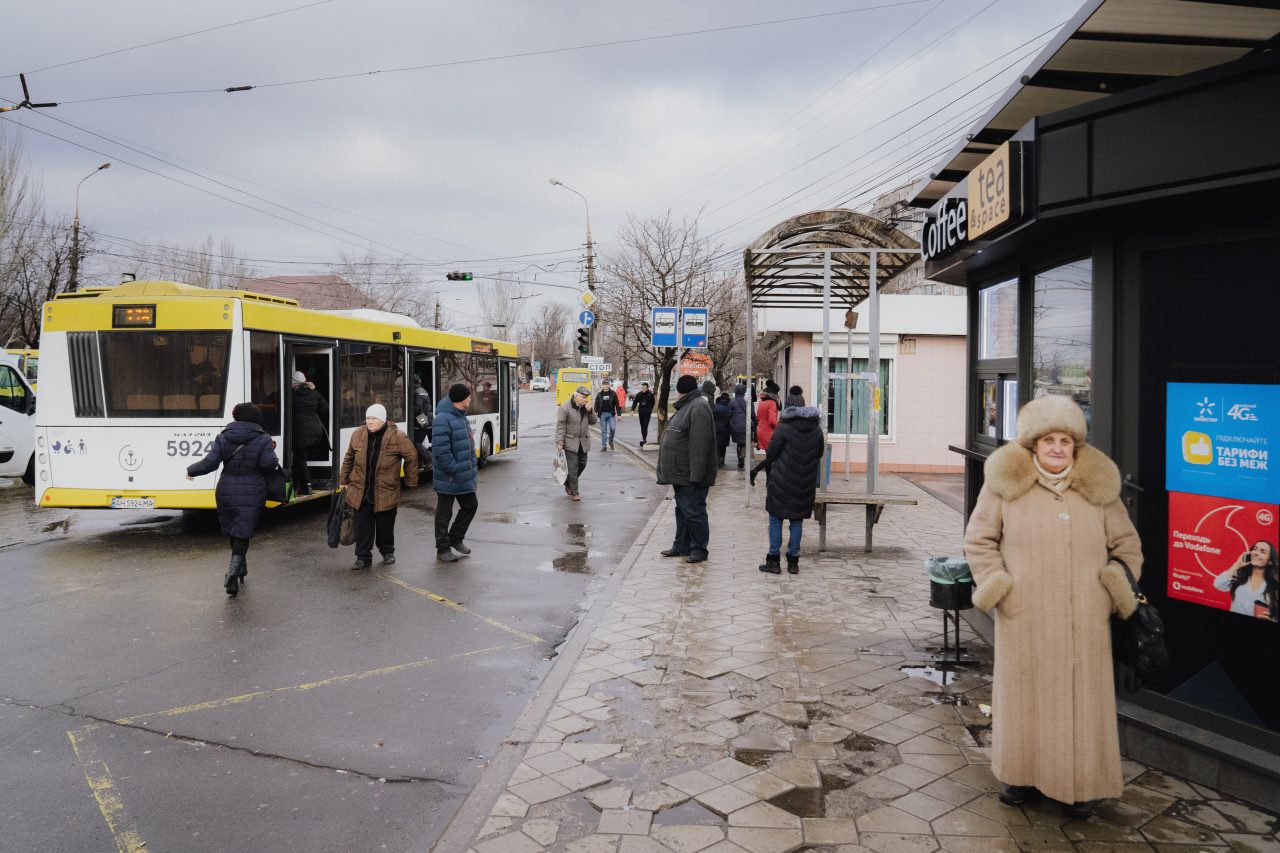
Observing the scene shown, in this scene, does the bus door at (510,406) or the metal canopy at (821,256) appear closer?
the metal canopy at (821,256)

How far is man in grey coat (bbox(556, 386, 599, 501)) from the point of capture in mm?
14176

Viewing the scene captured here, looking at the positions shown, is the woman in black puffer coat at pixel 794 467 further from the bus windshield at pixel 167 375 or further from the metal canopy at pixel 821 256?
the bus windshield at pixel 167 375

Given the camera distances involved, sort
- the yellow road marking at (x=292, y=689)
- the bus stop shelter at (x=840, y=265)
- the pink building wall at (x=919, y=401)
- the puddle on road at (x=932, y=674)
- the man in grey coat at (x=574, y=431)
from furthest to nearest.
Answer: the pink building wall at (x=919, y=401) → the man in grey coat at (x=574, y=431) → the bus stop shelter at (x=840, y=265) → the puddle on road at (x=932, y=674) → the yellow road marking at (x=292, y=689)

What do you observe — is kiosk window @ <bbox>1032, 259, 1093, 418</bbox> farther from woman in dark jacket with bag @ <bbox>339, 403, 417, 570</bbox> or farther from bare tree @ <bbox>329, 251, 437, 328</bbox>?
bare tree @ <bbox>329, 251, 437, 328</bbox>

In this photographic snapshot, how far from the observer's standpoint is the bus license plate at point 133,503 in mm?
10078

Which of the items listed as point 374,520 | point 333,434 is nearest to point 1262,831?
point 374,520

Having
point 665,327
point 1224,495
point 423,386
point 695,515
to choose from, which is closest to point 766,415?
point 665,327

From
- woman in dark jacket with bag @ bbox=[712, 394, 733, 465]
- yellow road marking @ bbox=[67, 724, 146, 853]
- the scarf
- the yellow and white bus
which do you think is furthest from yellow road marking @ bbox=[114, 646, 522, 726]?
woman in dark jacket with bag @ bbox=[712, 394, 733, 465]

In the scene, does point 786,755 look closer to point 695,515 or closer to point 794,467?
point 794,467

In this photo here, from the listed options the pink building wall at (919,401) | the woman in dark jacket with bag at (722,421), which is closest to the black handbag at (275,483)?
the woman in dark jacket with bag at (722,421)

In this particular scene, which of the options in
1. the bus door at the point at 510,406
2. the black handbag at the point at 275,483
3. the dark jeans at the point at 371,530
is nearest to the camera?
the black handbag at the point at 275,483

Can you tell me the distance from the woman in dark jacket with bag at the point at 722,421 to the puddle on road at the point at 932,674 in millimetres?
12057

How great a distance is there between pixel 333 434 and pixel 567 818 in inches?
391

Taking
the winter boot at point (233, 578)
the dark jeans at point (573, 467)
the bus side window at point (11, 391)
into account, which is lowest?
the winter boot at point (233, 578)
